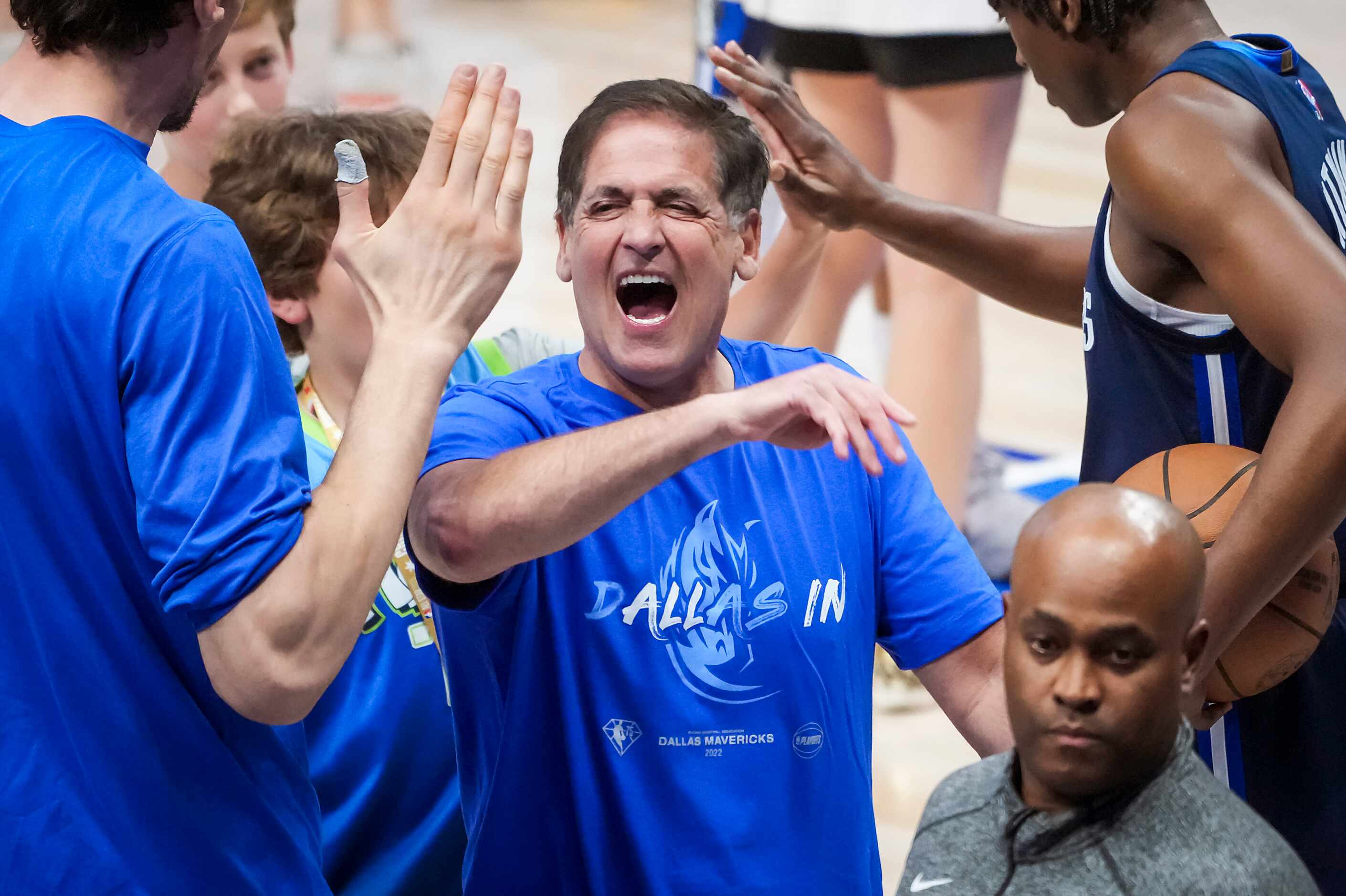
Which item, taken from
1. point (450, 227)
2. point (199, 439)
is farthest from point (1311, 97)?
point (199, 439)

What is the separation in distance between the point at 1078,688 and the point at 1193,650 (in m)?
0.15

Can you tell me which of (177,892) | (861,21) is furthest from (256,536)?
(861,21)

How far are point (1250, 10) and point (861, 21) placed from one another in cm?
611

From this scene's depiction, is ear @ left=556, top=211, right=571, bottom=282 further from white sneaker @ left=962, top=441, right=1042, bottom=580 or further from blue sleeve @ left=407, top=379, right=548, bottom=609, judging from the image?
white sneaker @ left=962, top=441, right=1042, bottom=580

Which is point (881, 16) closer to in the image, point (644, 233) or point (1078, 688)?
point (644, 233)

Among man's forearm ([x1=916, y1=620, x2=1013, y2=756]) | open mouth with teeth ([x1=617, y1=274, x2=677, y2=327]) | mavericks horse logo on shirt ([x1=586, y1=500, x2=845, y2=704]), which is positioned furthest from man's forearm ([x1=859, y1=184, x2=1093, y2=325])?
mavericks horse logo on shirt ([x1=586, y1=500, x2=845, y2=704])

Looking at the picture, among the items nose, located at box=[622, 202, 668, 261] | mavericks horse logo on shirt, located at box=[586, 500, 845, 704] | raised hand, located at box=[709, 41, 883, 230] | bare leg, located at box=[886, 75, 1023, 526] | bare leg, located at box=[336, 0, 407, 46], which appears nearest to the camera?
mavericks horse logo on shirt, located at box=[586, 500, 845, 704]

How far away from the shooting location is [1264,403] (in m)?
2.06

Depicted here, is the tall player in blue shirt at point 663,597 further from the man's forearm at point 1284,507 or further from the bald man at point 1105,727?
the bald man at point 1105,727

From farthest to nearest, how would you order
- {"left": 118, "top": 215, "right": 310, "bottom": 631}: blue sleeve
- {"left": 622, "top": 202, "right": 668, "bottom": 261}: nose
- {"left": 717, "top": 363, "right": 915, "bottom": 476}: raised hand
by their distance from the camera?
{"left": 622, "top": 202, "right": 668, "bottom": 261}: nose → {"left": 717, "top": 363, "right": 915, "bottom": 476}: raised hand → {"left": 118, "top": 215, "right": 310, "bottom": 631}: blue sleeve

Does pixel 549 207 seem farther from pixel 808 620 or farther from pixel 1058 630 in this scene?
pixel 1058 630

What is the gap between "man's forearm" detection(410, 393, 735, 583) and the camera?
66.4 inches

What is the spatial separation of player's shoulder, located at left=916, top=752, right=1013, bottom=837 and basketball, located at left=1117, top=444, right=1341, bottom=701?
2.02 ft

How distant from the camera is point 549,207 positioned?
25.6 feet
